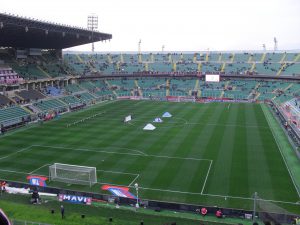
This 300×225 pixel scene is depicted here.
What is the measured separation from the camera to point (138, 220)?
2222 centimetres

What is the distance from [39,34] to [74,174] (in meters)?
48.3

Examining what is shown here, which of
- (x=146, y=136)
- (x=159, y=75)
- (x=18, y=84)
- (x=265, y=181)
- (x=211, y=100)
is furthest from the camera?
(x=159, y=75)

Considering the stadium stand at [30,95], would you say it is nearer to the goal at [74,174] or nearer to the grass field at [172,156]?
the grass field at [172,156]

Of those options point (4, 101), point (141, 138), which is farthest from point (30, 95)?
point (141, 138)

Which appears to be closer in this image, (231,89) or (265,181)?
(265,181)

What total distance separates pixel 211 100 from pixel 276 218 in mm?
64710

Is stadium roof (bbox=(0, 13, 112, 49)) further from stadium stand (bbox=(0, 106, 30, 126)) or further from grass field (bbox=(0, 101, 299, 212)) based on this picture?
grass field (bbox=(0, 101, 299, 212))

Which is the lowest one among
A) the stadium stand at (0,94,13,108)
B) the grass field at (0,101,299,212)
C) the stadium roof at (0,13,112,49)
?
the grass field at (0,101,299,212)

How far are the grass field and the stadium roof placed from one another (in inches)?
752

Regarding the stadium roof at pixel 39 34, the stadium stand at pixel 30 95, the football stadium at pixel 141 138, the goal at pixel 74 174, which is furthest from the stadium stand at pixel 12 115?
the goal at pixel 74 174

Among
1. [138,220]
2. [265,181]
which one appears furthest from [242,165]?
[138,220]

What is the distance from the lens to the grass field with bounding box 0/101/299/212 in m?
27.1

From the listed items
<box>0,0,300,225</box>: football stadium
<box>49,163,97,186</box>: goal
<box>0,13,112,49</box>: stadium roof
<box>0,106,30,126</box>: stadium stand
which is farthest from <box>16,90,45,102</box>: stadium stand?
<box>49,163,97,186</box>: goal

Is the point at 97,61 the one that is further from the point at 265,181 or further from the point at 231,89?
the point at 265,181
